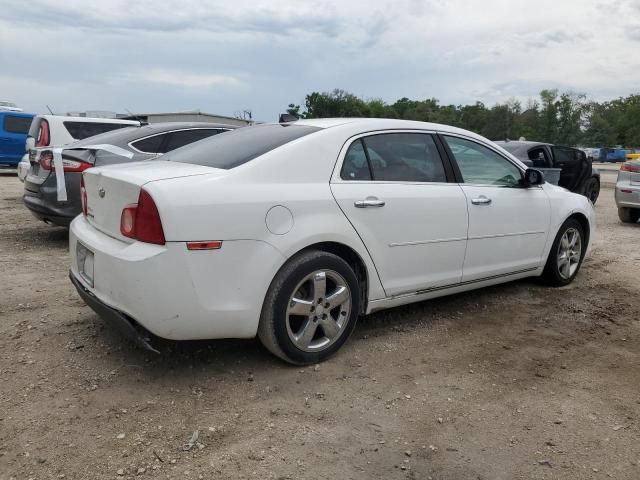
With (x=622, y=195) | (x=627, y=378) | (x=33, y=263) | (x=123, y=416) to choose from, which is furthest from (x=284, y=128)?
(x=622, y=195)

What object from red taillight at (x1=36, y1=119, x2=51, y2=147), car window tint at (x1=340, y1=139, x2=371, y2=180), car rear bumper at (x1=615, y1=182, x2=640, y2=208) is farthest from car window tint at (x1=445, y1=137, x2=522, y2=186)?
red taillight at (x1=36, y1=119, x2=51, y2=147)

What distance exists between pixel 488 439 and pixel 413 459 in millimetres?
431

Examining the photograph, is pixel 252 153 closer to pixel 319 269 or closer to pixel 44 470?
pixel 319 269

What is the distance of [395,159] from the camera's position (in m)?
3.91

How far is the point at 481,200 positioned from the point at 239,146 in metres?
1.90

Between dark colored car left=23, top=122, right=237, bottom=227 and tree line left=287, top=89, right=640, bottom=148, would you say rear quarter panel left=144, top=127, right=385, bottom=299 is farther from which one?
tree line left=287, top=89, right=640, bottom=148

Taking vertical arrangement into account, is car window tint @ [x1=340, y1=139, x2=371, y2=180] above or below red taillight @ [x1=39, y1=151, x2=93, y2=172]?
above

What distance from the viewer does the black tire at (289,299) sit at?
319cm

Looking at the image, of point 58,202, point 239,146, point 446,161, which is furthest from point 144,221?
point 58,202

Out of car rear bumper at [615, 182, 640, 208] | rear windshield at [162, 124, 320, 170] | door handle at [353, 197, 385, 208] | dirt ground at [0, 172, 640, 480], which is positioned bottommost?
dirt ground at [0, 172, 640, 480]

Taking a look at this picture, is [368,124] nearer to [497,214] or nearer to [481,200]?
[481,200]

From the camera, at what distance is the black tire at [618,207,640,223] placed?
10.2 m

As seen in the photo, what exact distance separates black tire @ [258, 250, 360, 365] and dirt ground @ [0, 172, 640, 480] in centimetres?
11

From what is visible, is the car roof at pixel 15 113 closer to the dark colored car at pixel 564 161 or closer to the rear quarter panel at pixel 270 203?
the dark colored car at pixel 564 161
